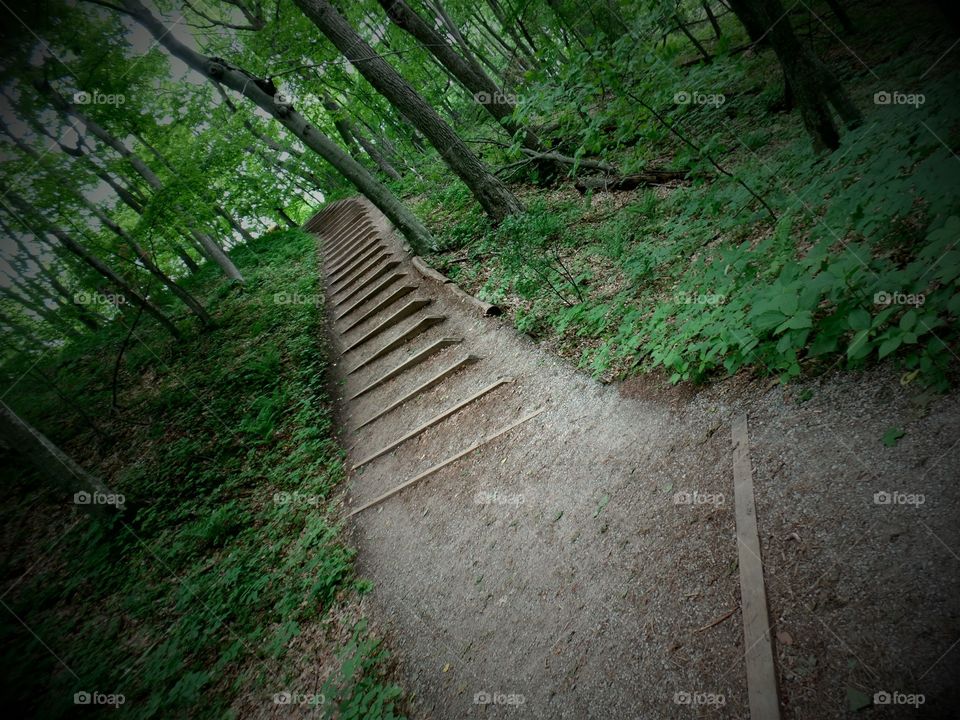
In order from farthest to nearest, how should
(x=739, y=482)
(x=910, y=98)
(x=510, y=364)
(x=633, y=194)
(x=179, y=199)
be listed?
(x=179, y=199)
(x=633, y=194)
(x=510, y=364)
(x=910, y=98)
(x=739, y=482)

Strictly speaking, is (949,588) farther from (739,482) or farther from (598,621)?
(598,621)

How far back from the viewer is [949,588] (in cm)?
179

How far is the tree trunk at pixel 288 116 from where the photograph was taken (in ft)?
25.3

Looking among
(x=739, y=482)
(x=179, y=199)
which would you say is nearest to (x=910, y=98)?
(x=739, y=482)

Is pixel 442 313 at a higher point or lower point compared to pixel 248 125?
lower

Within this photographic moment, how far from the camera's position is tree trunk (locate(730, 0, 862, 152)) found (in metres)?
4.05

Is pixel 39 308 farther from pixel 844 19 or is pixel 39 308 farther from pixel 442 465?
pixel 844 19

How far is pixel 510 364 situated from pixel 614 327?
147 cm

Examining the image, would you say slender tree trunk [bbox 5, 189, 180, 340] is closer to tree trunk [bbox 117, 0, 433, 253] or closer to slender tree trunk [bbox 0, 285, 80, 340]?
tree trunk [bbox 117, 0, 433, 253]

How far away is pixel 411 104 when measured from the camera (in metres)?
7.39

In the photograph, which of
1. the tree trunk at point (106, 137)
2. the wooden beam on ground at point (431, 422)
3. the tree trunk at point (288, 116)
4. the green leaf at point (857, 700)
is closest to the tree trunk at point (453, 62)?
the tree trunk at point (288, 116)

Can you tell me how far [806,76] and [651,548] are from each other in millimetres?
4931

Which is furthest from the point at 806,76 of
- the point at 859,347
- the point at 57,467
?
the point at 57,467

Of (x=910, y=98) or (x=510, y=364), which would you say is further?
(x=510, y=364)
